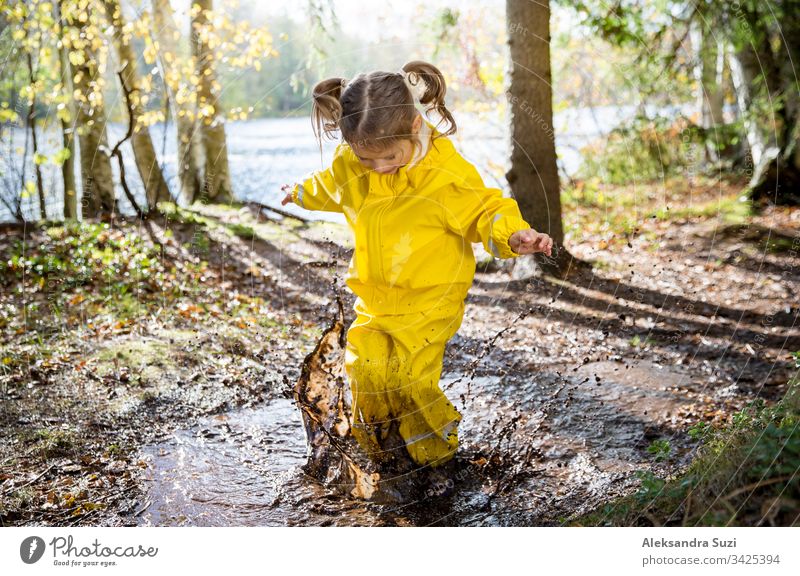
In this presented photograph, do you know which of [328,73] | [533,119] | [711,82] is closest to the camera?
[328,73]

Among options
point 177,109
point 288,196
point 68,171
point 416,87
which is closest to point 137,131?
point 177,109

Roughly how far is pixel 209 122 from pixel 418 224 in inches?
→ 192

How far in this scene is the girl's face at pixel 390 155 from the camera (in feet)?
8.86

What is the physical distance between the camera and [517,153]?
4.95 m

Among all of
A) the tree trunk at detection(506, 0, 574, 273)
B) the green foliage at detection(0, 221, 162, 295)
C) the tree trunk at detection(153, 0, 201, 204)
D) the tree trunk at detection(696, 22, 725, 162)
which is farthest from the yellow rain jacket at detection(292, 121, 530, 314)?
the tree trunk at detection(153, 0, 201, 204)

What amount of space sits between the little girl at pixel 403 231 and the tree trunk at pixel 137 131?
423cm

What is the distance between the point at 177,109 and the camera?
7641 millimetres

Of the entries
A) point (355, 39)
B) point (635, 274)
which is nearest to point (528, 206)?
point (635, 274)

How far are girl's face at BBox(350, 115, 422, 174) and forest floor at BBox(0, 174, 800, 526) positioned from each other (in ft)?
4.13

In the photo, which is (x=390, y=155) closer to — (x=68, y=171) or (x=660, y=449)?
(x=660, y=449)

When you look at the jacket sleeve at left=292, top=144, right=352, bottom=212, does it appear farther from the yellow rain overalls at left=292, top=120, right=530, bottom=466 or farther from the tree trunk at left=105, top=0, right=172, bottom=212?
the tree trunk at left=105, top=0, right=172, bottom=212

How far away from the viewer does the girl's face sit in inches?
106
